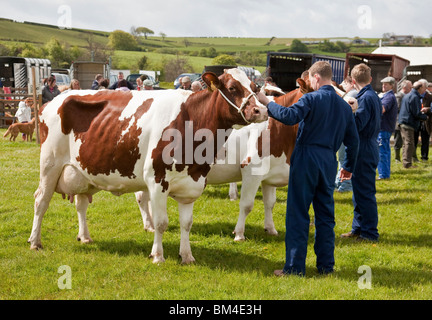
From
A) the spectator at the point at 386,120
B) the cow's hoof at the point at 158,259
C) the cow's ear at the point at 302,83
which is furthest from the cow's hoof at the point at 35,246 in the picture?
the spectator at the point at 386,120

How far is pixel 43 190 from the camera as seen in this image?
20.3ft

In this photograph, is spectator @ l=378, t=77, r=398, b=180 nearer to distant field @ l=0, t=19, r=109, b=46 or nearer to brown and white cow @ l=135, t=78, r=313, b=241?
brown and white cow @ l=135, t=78, r=313, b=241

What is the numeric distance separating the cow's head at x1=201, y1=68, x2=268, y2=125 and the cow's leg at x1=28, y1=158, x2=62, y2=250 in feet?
7.91

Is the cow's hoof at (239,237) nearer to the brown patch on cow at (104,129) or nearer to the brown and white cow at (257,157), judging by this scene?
the brown and white cow at (257,157)

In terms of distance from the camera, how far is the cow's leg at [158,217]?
215 inches

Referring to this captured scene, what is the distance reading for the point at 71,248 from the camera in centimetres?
622

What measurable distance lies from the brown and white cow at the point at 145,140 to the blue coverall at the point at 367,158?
2.24 metres

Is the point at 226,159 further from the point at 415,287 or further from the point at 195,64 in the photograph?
the point at 195,64

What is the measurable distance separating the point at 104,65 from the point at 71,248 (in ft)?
87.4

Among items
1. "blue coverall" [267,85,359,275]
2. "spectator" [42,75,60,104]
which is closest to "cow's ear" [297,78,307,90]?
"blue coverall" [267,85,359,275]

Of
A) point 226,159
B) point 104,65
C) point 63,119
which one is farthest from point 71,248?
point 104,65

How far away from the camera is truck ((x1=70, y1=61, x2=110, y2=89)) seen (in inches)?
1220

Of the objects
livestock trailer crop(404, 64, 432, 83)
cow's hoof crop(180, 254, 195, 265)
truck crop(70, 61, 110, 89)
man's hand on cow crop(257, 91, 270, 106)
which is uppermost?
truck crop(70, 61, 110, 89)

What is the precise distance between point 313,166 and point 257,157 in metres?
1.63
